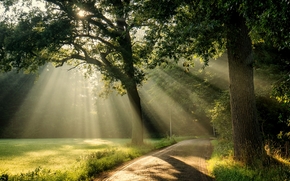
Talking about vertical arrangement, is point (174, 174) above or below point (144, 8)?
below

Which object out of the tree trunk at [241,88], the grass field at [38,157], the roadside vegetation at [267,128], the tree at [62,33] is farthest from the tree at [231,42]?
the grass field at [38,157]

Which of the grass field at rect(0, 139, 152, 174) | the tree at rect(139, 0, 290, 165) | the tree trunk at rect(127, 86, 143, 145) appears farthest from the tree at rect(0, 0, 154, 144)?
the grass field at rect(0, 139, 152, 174)

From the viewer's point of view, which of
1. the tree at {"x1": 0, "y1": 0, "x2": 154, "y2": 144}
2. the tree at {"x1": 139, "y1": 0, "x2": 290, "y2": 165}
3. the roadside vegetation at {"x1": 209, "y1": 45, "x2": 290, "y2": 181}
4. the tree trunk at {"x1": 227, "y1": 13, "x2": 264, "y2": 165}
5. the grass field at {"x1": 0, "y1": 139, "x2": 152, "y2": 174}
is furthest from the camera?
the tree at {"x1": 0, "y1": 0, "x2": 154, "y2": 144}

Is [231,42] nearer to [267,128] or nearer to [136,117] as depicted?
[267,128]

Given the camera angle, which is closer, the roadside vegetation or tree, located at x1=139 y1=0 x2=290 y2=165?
the roadside vegetation

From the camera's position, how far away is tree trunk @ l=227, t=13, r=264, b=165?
30.8 feet

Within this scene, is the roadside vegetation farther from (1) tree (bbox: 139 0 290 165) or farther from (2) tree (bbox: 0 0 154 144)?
(2) tree (bbox: 0 0 154 144)

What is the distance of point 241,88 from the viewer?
9695mm

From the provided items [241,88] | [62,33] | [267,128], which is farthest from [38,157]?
[267,128]

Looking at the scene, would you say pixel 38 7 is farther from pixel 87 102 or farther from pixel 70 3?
pixel 87 102

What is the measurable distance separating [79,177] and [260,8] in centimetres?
771

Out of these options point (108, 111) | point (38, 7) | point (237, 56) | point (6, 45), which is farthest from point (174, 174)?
point (108, 111)

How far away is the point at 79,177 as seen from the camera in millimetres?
8531

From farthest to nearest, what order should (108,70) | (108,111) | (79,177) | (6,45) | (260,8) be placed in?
(108,111)
(108,70)
(6,45)
(79,177)
(260,8)
